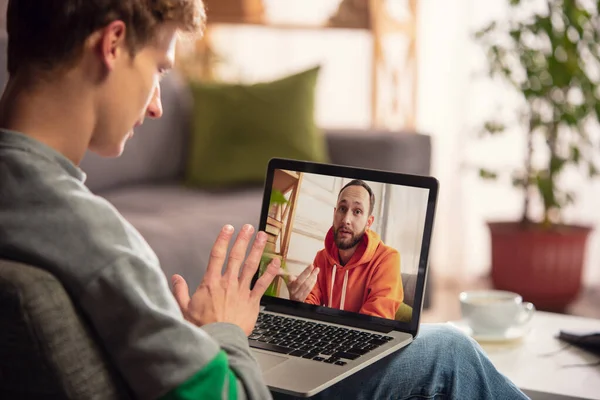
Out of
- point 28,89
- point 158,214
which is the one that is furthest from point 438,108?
point 28,89

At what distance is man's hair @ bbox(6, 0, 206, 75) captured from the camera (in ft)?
2.69

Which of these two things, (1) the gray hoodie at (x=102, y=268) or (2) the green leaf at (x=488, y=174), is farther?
(2) the green leaf at (x=488, y=174)

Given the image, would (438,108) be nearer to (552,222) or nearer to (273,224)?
(552,222)

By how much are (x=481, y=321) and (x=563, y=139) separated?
1833 mm

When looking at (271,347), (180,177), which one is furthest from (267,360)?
→ (180,177)

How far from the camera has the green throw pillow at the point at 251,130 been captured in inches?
117

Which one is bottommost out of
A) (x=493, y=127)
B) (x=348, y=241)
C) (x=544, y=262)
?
(x=544, y=262)

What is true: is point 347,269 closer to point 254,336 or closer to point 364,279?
point 364,279

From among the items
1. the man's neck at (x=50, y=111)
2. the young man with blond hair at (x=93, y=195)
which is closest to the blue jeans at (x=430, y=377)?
the young man with blond hair at (x=93, y=195)

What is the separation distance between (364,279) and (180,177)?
201 centimetres

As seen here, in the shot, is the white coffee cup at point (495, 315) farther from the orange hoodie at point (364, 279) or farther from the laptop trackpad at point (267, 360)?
the laptop trackpad at point (267, 360)

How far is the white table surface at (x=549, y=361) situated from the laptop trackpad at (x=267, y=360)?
1.60ft

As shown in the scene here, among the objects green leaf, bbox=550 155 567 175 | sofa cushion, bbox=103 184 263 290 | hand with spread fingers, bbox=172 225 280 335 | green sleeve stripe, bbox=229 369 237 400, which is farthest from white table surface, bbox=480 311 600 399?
green leaf, bbox=550 155 567 175

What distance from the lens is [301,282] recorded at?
1.31 metres
